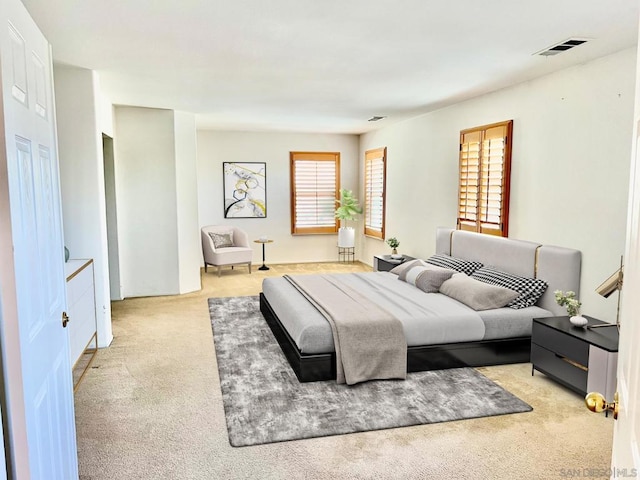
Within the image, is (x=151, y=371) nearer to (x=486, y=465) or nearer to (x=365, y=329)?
→ (x=365, y=329)

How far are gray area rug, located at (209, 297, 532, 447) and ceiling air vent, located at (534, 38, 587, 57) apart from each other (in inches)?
99.4

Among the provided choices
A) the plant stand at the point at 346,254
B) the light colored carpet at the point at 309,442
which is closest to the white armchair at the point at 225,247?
the plant stand at the point at 346,254

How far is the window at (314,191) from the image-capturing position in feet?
29.9

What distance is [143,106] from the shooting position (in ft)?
20.2

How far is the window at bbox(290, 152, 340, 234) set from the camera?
29.9 ft

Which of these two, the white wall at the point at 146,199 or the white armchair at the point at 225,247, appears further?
the white armchair at the point at 225,247

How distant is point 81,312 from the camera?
3.82 meters

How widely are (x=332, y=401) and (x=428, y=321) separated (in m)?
1.06

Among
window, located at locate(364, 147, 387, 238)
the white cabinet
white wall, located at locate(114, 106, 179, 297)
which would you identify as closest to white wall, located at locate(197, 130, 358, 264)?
window, located at locate(364, 147, 387, 238)

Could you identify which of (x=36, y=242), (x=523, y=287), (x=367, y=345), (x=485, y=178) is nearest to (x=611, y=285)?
(x=523, y=287)

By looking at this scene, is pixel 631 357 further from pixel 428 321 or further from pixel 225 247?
pixel 225 247

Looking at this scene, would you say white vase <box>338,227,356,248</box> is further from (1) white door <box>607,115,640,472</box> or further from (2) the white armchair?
(1) white door <box>607,115,640,472</box>

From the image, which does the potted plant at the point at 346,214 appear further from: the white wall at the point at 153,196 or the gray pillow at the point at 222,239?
the white wall at the point at 153,196

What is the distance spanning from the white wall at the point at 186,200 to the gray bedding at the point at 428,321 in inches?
104
